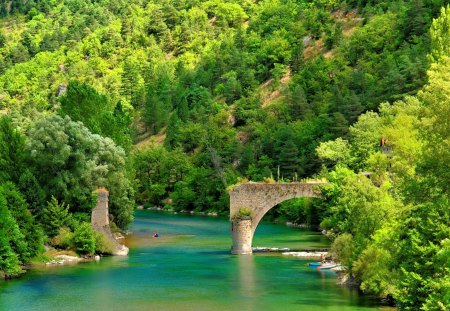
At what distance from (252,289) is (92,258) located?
770 inches

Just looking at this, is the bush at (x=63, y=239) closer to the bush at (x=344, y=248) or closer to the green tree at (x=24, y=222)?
the green tree at (x=24, y=222)

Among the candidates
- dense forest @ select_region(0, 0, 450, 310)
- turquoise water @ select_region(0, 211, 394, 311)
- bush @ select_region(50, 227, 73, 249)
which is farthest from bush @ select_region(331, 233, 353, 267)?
bush @ select_region(50, 227, 73, 249)

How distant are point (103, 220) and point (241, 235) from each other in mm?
12396

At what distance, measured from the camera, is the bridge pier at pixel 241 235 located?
77.3 meters

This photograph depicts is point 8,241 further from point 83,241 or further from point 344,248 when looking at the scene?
point 344,248

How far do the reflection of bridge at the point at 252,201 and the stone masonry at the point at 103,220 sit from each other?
9893mm

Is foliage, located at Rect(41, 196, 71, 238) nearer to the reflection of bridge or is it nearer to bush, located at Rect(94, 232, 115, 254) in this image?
bush, located at Rect(94, 232, 115, 254)

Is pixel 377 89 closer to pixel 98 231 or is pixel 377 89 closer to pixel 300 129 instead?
pixel 300 129

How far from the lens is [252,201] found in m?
78.5

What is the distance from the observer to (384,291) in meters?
55.6

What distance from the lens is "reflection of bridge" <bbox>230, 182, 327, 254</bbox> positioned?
254ft

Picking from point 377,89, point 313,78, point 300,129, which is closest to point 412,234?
point 377,89

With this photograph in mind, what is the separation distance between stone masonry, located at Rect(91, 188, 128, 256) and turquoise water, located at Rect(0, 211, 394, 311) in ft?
4.59

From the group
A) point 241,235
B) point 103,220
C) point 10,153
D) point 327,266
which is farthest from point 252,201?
point 10,153
